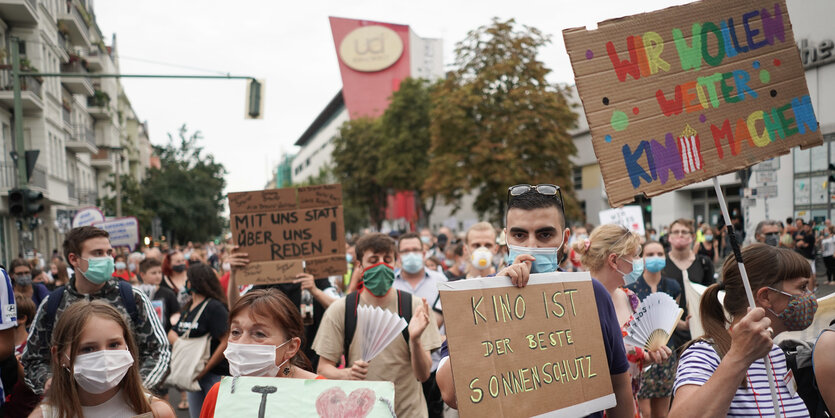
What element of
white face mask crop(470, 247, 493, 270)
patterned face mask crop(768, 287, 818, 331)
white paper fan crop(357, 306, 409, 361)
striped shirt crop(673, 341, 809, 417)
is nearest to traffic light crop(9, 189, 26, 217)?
white face mask crop(470, 247, 493, 270)

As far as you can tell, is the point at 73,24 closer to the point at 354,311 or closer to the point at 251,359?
the point at 354,311

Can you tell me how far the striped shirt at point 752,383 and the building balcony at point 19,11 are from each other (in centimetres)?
2814

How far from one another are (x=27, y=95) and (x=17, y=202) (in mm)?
15641

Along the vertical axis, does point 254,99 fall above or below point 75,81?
below

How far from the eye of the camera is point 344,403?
238 cm

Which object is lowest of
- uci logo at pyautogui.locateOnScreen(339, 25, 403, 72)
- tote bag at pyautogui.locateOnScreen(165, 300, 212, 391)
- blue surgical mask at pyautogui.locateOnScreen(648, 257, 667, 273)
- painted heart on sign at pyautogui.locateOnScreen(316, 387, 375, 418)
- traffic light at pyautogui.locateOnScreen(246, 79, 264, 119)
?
tote bag at pyautogui.locateOnScreen(165, 300, 212, 391)

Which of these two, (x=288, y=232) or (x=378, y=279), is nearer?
(x=378, y=279)

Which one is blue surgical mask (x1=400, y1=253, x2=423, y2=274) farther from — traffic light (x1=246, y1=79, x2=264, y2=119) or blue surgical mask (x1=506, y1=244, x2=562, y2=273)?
traffic light (x1=246, y1=79, x2=264, y2=119)

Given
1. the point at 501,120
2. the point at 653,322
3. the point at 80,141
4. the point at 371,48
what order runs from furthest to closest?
the point at 371,48
the point at 80,141
the point at 501,120
the point at 653,322

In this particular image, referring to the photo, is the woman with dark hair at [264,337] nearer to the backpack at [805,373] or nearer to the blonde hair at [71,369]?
the blonde hair at [71,369]

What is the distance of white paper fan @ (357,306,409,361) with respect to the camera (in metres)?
4.20

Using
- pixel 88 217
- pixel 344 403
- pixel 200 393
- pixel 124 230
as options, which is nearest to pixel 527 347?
pixel 344 403

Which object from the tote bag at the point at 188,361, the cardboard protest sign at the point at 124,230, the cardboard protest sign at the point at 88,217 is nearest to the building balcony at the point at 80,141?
the cardboard protest sign at the point at 124,230

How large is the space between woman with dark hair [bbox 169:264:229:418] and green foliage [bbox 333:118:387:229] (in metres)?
43.6
